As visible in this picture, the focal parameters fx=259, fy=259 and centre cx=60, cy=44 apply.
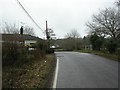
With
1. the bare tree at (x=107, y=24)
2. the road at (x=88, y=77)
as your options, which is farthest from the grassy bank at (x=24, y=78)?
the bare tree at (x=107, y=24)

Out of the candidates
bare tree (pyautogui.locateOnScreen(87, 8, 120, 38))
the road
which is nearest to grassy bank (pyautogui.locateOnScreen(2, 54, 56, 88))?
the road

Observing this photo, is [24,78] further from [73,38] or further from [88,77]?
[73,38]

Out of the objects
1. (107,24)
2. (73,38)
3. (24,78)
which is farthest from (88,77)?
(73,38)

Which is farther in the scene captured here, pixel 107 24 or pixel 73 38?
pixel 73 38

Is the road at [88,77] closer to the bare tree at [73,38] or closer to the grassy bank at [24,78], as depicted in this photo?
the grassy bank at [24,78]

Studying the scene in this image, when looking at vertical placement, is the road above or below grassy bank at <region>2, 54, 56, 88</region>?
below

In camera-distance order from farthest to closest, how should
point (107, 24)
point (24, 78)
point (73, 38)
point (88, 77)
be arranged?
point (73, 38)
point (107, 24)
point (88, 77)
point (24, 78)

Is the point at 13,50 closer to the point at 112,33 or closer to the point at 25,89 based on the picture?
the point at 25,89

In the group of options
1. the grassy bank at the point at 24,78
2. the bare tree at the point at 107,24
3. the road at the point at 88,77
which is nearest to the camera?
the grassy bank at the point at 24,78

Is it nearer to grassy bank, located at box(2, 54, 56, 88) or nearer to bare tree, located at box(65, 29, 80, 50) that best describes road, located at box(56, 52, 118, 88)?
grassy bank, located at box(2, 54, 56, 88)

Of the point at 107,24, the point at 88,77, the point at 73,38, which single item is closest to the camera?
the point at 88,77

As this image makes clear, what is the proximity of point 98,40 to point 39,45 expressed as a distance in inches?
829

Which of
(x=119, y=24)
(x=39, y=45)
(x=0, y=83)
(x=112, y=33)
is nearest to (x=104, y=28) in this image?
(x=112, y=33)

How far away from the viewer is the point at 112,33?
53406mm
